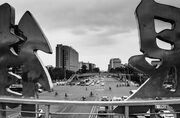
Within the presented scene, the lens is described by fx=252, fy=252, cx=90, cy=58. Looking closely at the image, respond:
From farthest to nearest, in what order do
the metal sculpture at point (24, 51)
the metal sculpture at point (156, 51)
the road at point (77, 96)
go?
the road at point (77, 96) → the metal sculpture at point (24, 51) → the metal sculpture at point (156, 51)

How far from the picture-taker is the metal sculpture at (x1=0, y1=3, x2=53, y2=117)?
33.4ft

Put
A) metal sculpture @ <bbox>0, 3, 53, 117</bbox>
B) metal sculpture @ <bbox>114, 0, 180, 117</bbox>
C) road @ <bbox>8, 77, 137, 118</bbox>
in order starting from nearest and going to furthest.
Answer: metal sculpture @ <bbox>114, 0, 180, 117</bbox> < metal sculpture @ <bbox>0, 3, 53, 117</bbox> < road @ <bbox>8, 77, 137, 118</bbox>

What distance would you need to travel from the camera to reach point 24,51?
1043cm

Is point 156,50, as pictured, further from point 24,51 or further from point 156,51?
point 24,51

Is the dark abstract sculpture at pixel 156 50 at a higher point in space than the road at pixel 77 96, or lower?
higher

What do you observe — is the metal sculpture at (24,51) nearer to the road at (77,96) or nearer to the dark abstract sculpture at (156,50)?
the road at (77,96)

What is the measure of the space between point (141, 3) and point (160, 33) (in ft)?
4.65

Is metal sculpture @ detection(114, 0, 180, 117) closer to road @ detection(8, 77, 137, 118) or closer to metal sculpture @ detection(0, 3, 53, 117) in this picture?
metal sculpture @ detection(0, 3, 53, 117)

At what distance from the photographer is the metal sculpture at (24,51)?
10.2 meters

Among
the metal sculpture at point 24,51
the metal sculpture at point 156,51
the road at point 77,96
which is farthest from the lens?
the road at point 77,96

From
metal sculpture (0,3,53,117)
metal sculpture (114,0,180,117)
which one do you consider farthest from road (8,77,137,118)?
metal sculpture (114,0,180,117)

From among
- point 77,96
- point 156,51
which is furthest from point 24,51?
point 77,96

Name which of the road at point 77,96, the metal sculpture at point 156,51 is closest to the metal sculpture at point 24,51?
the road at point 77,96

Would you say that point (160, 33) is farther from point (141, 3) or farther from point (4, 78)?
point (4, 78)
